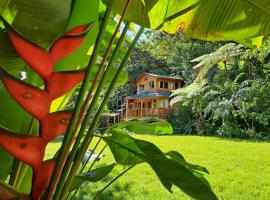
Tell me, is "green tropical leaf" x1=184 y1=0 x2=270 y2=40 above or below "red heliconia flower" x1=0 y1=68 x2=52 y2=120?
above

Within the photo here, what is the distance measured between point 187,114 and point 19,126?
1405cm

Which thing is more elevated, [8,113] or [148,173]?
[8,113]

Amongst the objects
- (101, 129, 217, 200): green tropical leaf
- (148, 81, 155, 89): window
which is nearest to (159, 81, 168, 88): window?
(148, 81, 155, 89): window

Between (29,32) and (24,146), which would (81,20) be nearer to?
(29,32)

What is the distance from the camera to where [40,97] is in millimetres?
422

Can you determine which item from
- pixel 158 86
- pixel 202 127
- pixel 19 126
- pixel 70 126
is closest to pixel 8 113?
pixel 19 126

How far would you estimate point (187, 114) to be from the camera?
47.5 feet

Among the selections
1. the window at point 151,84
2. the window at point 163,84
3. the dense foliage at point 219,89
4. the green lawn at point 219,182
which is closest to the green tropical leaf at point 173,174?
the green lawn at point 219,182

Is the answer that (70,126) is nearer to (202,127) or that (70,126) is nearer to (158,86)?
(202,127)

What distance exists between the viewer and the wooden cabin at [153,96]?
16.9m

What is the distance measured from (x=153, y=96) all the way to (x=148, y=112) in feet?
2.56

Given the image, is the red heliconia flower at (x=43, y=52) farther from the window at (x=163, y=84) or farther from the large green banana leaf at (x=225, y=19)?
the window at (x=163, y=84)

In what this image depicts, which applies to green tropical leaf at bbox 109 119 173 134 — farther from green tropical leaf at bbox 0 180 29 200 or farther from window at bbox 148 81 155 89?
window at bbox 148 81 155 89

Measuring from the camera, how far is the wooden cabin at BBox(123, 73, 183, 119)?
16.9 meters
